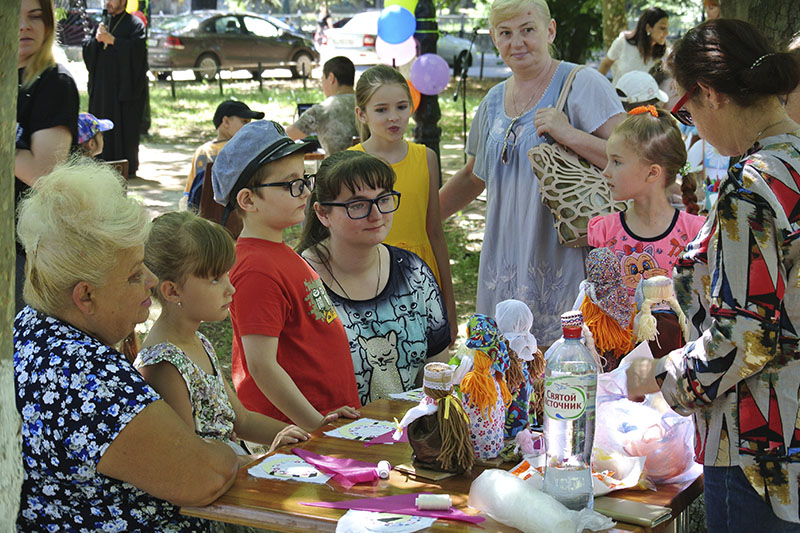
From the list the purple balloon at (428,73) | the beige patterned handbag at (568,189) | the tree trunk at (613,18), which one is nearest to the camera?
the beige patterned handbag at (568,189)

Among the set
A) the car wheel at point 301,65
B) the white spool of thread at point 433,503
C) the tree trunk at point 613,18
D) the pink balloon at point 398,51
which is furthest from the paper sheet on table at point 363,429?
the car wheel at point 301,65

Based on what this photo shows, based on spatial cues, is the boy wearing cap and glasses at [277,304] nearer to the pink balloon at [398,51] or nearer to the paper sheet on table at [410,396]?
the paper sheet on table at [410,396]

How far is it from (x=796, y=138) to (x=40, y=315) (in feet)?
6.03

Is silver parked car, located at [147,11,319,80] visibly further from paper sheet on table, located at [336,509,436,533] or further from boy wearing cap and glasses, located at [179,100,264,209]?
paper sheet on table, located at [336,509,436,533]

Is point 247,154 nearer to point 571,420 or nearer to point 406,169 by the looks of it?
point 406,169

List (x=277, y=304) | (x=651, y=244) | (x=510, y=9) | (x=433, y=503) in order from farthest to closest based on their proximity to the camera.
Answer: (x=510, y=9), (x=651, y=244), (x=277, y=304), (x=433, y=503)

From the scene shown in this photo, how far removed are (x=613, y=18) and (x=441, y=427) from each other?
40.0 ft

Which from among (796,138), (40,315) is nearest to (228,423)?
(40,315)

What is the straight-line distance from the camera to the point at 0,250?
6.08 ft

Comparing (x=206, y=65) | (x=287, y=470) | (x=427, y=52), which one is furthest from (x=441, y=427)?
(x=206, y=65)

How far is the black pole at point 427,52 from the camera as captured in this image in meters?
8.20

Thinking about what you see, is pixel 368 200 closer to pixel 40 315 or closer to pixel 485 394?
pixel 485 394

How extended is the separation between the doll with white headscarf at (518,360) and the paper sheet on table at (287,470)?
53cm

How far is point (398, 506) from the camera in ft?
7.04
